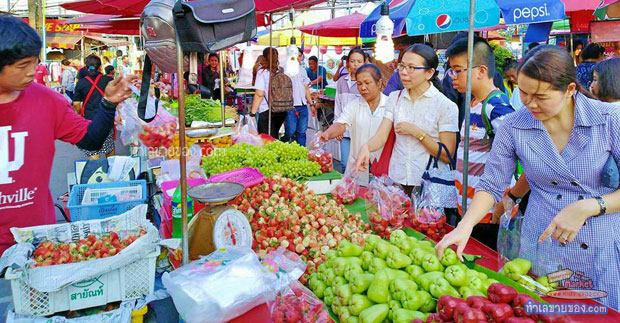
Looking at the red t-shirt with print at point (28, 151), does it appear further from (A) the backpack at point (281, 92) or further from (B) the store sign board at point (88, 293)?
(A) the backpack at point (281, 92)

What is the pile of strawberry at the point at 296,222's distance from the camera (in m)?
2.46

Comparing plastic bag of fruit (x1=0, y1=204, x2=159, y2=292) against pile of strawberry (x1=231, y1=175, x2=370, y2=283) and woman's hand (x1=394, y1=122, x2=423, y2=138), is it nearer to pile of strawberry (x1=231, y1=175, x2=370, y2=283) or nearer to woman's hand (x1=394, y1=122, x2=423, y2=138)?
pile of strawberry (x1=231, y1=175, x2=370, y2=283)

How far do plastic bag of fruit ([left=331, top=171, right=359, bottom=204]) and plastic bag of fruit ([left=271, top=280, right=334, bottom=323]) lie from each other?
151 centimetres

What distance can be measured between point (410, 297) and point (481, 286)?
0.32 meters

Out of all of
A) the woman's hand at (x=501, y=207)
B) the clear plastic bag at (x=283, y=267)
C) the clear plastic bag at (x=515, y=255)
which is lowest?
the clear plastic bag at (x=283, y=267)

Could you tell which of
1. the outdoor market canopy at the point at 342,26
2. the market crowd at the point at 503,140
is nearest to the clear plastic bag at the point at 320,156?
the market crowd at the point at 503,140

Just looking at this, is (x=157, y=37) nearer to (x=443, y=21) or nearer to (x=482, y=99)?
(x=482, y=99)

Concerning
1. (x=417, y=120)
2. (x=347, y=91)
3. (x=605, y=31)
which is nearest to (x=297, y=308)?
(x=417, y=120)

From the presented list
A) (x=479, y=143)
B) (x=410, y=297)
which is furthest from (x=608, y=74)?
(x=410, y=297)

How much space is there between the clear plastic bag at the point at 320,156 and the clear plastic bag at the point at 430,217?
A: 4.49ft

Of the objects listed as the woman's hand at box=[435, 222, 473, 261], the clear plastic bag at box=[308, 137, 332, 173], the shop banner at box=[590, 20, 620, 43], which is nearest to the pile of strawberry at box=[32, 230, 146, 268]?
the woman's hand at box=[435, 222, 473, 261]

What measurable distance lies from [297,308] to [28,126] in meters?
1.63

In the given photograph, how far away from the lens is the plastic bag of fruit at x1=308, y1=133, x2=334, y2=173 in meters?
4.17

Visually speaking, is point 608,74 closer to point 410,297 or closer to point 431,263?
point 431,263
